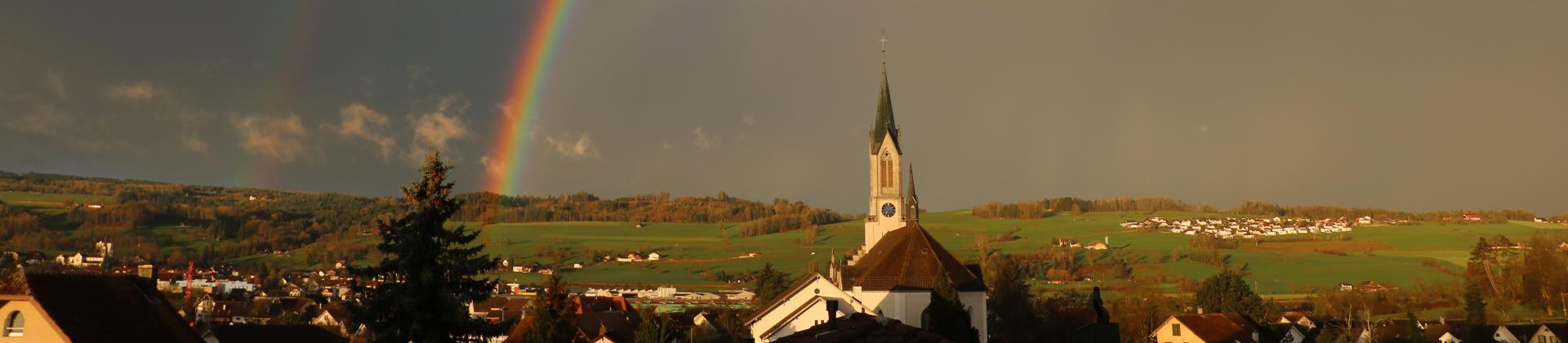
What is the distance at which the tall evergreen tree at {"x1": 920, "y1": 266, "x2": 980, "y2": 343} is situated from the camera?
6075 cm

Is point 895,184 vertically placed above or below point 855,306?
above

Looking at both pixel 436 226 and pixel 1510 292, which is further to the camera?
pixel 1510 292

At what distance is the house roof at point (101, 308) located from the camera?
1532 inches

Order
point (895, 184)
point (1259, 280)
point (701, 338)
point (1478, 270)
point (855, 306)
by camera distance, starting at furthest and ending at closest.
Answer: point (1259, 280)
point (1478, 270)
point (895, 184)
point (701, 338)
point (855, 306)

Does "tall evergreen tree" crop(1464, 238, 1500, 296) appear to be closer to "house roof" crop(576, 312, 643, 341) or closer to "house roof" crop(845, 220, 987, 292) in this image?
"house roof" crop(845, 220, 987, 292)

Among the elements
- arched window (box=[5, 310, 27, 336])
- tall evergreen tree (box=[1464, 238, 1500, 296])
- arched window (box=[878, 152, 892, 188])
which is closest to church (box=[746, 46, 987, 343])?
arched window (box=[878, 152, 892, 188])

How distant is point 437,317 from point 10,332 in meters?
17.1

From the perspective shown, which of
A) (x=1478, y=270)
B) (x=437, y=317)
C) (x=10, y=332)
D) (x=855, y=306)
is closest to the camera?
(x=437, y=317)

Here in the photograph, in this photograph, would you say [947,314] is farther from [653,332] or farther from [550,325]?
[550,325]

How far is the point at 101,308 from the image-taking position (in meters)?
40.8

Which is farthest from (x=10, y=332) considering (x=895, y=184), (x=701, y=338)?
(x=895, y=184)

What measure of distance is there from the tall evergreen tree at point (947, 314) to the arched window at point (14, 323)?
114ft

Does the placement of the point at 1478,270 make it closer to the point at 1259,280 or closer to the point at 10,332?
the point at 1259,280

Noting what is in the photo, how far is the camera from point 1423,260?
18125cm
